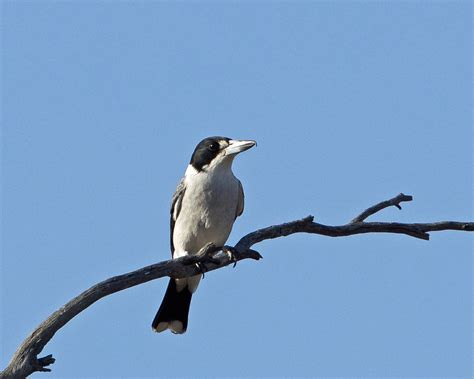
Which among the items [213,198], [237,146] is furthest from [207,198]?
[237,146]

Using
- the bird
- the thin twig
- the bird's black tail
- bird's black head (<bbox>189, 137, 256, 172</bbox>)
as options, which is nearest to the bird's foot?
the thin twig

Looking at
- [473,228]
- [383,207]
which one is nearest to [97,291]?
[383,207]

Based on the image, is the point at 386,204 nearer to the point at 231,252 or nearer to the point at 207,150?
the point at 231,252

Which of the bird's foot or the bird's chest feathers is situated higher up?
the bird's chest feathers

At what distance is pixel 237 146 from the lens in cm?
744

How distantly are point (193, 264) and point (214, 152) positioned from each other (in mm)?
1563

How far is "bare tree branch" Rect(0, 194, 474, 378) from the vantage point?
208 inches

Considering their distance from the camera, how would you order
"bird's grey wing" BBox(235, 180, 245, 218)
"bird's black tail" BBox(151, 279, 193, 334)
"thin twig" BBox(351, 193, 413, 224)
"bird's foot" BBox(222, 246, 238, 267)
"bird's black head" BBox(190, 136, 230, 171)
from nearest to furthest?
1. "bird's foot" BBox(222, 246, 238, 267)
2. "thin twig" BBox(351, 193, 413, 224)
3. "bird's black head" BBox(190, 136, 230, 171)
4. "bird's grey wing" BBox(235, 180, 245, 218)
5. "bird's black tail" BBox(151, 279, 193, 334)

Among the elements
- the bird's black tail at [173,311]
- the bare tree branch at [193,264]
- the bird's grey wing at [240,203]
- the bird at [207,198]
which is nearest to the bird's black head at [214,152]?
the bird at [207,198]

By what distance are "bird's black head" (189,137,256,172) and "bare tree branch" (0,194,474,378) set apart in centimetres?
96

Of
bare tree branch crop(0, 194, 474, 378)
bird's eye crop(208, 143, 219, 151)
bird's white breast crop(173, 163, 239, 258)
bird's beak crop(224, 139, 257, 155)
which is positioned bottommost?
bare tree branch crop(0, 194, 474, 378)

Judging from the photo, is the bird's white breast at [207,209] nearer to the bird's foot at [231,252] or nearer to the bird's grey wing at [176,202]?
the bird's grey wing at [176,202]

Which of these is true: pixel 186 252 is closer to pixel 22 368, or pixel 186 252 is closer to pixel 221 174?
pixel 221 174

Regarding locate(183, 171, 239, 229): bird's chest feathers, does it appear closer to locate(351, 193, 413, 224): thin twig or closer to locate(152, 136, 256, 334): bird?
locate(152, 136, 256, 334): bird
